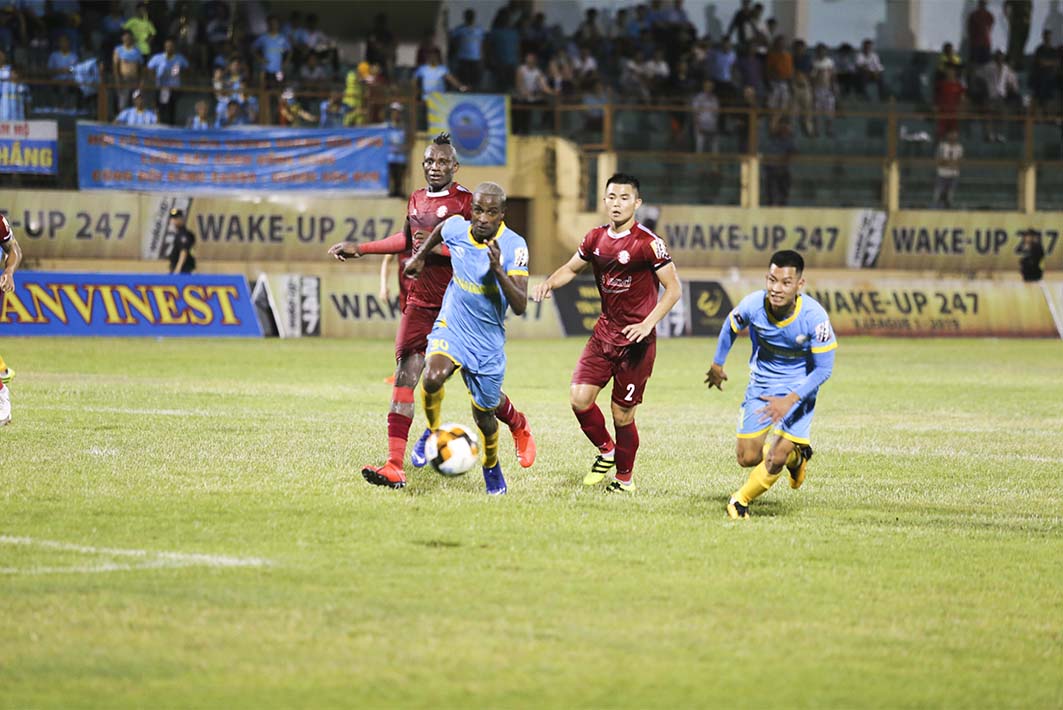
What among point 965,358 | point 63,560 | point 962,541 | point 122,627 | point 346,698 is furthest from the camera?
point 965,358

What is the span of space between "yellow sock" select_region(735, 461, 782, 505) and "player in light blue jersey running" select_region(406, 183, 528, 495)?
1628 millimetres

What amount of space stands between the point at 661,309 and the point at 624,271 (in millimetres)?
518

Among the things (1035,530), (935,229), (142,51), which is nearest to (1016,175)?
(935,229)

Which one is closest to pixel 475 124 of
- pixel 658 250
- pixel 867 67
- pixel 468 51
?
pixel 468 51

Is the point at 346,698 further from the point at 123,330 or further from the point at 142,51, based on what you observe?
the point at 142,51

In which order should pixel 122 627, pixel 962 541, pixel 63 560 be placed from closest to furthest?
pixel 122 627, pixel 63 560, pixel 962 541

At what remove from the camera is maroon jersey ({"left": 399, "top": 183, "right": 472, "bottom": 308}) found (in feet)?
35.6

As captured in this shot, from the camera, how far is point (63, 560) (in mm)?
7336

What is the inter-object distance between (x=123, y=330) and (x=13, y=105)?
4.79 m

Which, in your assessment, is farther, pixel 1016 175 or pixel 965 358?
pixel 1016 175

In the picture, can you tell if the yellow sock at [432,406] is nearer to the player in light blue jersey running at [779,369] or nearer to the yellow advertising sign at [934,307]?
the player in light blue jersey running at [779,369]

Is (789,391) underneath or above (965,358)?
above

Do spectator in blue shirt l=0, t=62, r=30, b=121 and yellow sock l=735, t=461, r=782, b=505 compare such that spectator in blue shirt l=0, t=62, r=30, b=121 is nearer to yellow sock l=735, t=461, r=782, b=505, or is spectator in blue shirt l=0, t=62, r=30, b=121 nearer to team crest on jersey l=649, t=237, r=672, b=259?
team crest on jersey l=649, t=237, r=672, b=259

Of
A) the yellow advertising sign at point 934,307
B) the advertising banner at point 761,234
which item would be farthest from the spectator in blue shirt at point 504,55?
the yellow advertising sign at point 934,307
